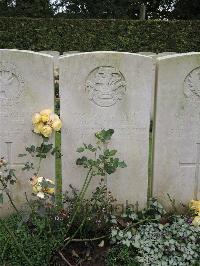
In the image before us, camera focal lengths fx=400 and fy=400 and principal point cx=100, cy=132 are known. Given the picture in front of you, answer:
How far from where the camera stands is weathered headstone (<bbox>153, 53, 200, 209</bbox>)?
3.43 metres

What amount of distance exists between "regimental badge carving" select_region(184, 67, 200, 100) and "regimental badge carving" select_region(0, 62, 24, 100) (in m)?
1.42

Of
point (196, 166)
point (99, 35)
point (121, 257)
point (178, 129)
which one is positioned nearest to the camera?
point (121, 257)

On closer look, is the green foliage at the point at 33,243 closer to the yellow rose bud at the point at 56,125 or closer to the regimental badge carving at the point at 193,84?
the yellow rose bud at the point at 56,125

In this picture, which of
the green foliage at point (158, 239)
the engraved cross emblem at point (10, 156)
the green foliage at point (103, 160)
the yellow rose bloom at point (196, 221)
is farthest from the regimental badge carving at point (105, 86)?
the yellow rose bloom at point (196, 221)

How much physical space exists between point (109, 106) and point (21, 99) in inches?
29.9

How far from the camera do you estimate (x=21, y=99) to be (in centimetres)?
→ 344

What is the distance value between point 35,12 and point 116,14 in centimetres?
542

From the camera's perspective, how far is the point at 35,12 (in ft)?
71.4

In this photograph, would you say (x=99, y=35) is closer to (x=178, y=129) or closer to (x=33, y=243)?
(x=178, y=129)

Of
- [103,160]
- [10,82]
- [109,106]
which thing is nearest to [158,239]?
[103,160]

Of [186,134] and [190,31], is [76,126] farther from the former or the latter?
[190,31]

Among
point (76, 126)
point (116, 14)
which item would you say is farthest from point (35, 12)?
point (76, 126)

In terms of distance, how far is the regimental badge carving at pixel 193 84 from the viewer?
3.46m

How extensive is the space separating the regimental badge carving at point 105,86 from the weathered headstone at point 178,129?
344mm
